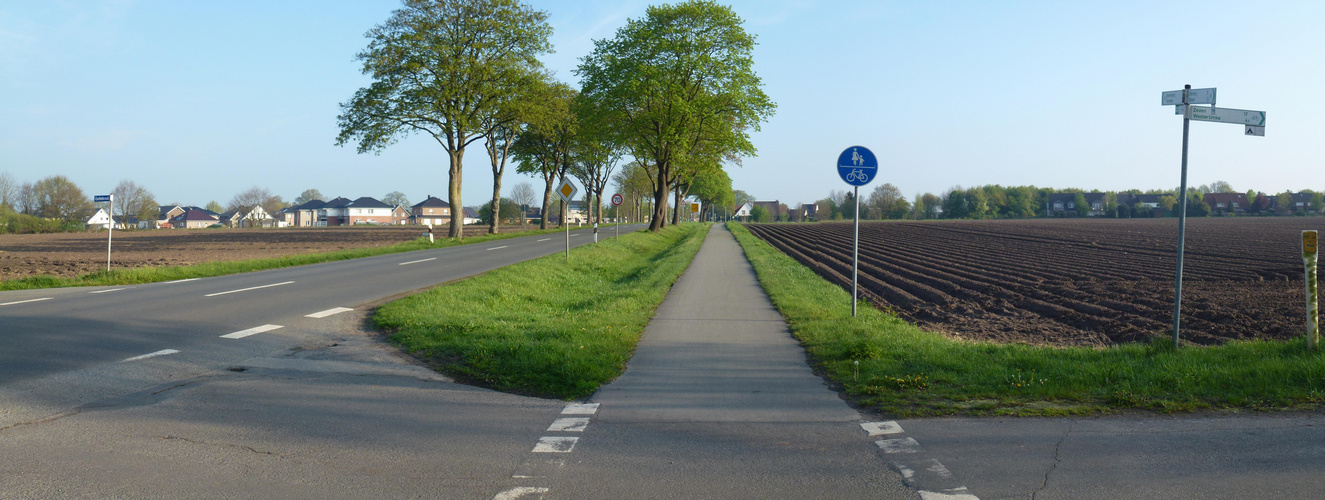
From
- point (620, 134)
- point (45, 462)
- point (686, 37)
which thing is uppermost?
point (686, 37)

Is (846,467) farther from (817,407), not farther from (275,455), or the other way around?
(275,455)

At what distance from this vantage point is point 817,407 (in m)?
5.79

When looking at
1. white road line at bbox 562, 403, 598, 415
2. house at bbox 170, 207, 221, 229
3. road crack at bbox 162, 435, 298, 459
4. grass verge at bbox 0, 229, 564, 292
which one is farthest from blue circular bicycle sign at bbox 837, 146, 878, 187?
house at bbox 170, 207, 221, 229

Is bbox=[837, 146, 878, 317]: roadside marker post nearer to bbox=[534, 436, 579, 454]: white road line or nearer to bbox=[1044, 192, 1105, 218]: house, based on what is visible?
bbox=[534, 436, 579, 454]: white road line

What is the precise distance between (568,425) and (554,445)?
0.50 metres

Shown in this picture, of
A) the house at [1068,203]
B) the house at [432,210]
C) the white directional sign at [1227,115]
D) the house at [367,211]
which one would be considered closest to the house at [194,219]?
the house at [367,211]

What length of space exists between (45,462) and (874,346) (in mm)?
6742

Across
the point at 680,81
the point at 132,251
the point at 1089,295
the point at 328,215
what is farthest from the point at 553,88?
the point at 328,215

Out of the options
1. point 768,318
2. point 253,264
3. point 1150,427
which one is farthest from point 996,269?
point 253,264

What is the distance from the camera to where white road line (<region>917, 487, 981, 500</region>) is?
3.77m

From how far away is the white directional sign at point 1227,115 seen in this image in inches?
290

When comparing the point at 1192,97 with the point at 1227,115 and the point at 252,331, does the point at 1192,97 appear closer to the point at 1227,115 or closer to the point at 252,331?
the point at 1227,115

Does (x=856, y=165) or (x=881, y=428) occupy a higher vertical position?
(x=856, y=165)

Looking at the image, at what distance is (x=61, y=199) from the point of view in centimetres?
7894
